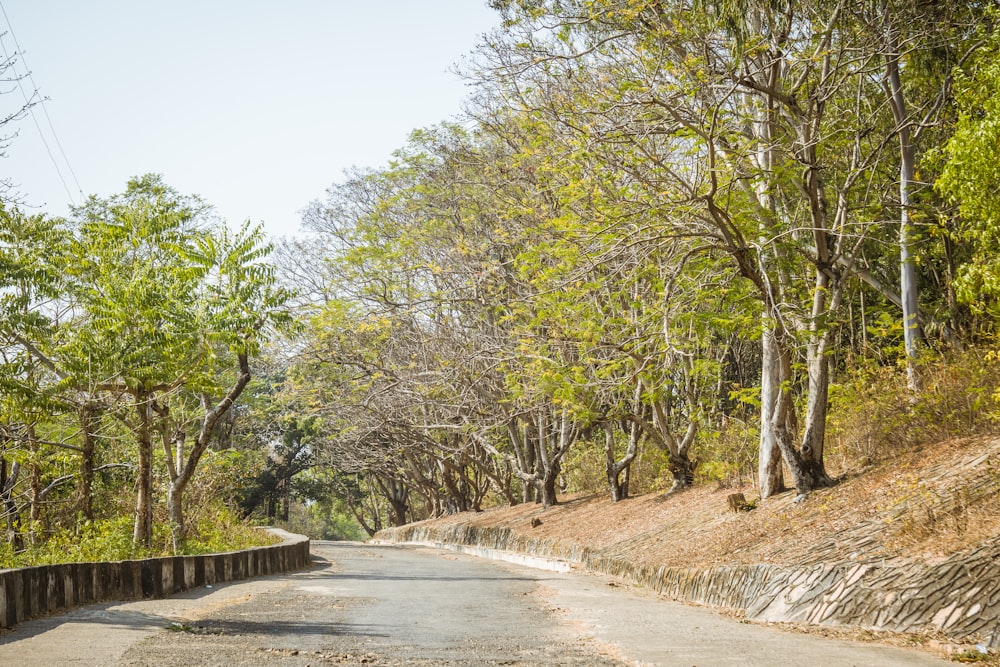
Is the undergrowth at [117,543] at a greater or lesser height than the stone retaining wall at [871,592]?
greater

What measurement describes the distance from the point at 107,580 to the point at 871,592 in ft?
29.6

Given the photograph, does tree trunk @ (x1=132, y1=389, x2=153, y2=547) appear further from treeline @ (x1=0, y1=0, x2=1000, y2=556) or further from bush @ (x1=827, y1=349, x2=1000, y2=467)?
bush @ (x1=827, y1=349, x2=1000, y2=467)

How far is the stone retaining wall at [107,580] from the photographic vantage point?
9352mm

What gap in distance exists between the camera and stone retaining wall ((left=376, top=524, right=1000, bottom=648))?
8.13 m

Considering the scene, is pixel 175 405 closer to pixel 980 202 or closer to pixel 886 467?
pixel 886 467

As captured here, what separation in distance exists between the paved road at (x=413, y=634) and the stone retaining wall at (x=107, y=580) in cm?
28

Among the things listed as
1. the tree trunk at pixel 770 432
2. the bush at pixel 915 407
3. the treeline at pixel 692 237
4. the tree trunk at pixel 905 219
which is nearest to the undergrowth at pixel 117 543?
the treeline at pixel 692 237

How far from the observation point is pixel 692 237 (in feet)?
49.0

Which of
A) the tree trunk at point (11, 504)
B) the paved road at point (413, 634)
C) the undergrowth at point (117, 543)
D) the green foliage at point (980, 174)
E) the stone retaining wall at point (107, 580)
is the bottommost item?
the paved road at point (413, 634)

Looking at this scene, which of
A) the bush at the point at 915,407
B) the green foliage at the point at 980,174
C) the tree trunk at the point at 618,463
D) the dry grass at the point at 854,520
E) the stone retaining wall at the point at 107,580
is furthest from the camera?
the tree trunk at the point at 618,463

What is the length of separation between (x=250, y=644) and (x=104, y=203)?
2445 centimetres

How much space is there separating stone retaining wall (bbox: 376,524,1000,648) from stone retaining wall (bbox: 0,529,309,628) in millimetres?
7381

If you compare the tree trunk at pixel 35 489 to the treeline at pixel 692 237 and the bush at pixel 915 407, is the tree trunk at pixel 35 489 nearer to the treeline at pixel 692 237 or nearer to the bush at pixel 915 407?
the treeline at pixel 692 237

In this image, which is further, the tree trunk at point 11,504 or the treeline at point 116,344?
the tree trunk at point 11,504
